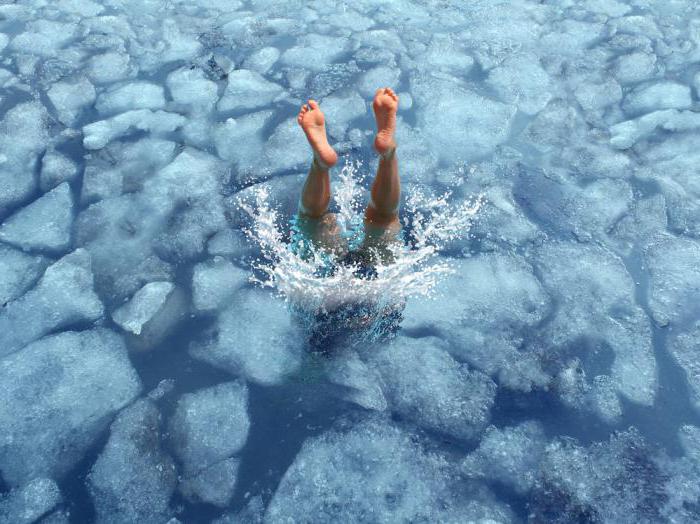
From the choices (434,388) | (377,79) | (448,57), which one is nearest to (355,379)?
(434,388)

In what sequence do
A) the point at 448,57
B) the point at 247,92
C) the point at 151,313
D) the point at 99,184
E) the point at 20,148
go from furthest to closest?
the point at 448,57
the point at 247,92
the point at 20,148
the point at 99,184
the point at 151,313

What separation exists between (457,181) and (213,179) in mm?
1321

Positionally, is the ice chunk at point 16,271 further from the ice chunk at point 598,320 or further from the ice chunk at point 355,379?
the ice chunk at point 598,320

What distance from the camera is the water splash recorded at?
198 cm

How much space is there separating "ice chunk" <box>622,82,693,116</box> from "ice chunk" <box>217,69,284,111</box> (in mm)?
2266

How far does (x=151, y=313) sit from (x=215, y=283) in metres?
0.29

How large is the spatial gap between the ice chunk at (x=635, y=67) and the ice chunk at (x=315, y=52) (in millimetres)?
1901

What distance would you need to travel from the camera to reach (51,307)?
2.10 m

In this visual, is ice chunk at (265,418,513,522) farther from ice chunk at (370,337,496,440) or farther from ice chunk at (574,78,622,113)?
ice chunk at (574,78,622,113)

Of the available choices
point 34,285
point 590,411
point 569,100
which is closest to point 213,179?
point 34,285

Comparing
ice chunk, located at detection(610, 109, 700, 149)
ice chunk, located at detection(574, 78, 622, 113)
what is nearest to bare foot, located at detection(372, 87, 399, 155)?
ice chunk, located at detection(610, 109, 700, 149)

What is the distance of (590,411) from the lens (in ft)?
6.32

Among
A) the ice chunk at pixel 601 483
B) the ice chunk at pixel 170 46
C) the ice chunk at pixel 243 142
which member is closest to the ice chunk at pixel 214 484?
the ice chunk at pixel 601 483

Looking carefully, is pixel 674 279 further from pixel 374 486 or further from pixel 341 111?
pixel 341 111
